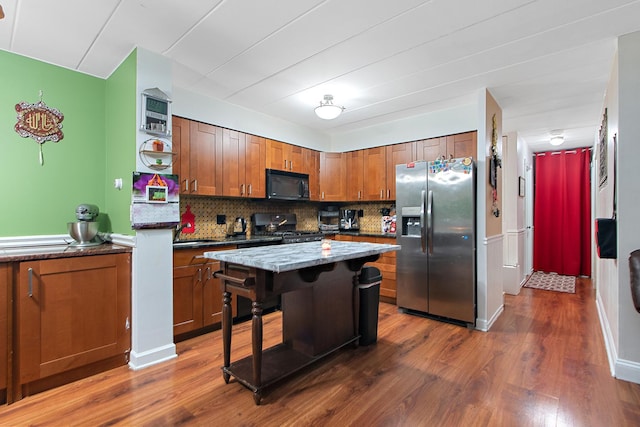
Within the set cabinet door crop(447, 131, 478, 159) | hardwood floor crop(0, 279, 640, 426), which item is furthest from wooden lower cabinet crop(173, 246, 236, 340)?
cabinet door crop(447, 131, 478, 159)

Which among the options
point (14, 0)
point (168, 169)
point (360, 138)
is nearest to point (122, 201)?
point (168, 169)

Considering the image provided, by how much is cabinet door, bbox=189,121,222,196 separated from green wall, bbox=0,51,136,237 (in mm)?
698

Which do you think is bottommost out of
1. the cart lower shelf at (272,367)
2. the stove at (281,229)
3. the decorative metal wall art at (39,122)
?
the cart lower shelf at (272,367)

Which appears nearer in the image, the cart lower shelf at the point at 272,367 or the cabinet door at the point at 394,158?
the cart lower shelf at the point at 272,367

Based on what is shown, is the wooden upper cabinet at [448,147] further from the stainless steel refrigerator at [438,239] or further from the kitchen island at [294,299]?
the kitchen island at [294,299]

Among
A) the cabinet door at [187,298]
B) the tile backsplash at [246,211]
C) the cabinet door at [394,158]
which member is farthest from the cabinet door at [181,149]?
the cabinet door at [394,158]

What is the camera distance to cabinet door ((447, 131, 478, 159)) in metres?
3.66

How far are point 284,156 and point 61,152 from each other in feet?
7.69

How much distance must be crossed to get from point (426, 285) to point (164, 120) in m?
3.09

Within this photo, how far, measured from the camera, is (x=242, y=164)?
3.74 metres

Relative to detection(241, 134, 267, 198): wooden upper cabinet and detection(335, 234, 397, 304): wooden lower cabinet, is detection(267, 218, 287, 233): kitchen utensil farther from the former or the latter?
detection(335, 234, 397, 304): wooden lower cabinet

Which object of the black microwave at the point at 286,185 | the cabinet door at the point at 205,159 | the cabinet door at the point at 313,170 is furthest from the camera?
the cabinet door at the point at 313,170

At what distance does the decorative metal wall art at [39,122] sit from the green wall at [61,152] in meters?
0.03

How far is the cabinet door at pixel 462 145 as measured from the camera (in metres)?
3.66
